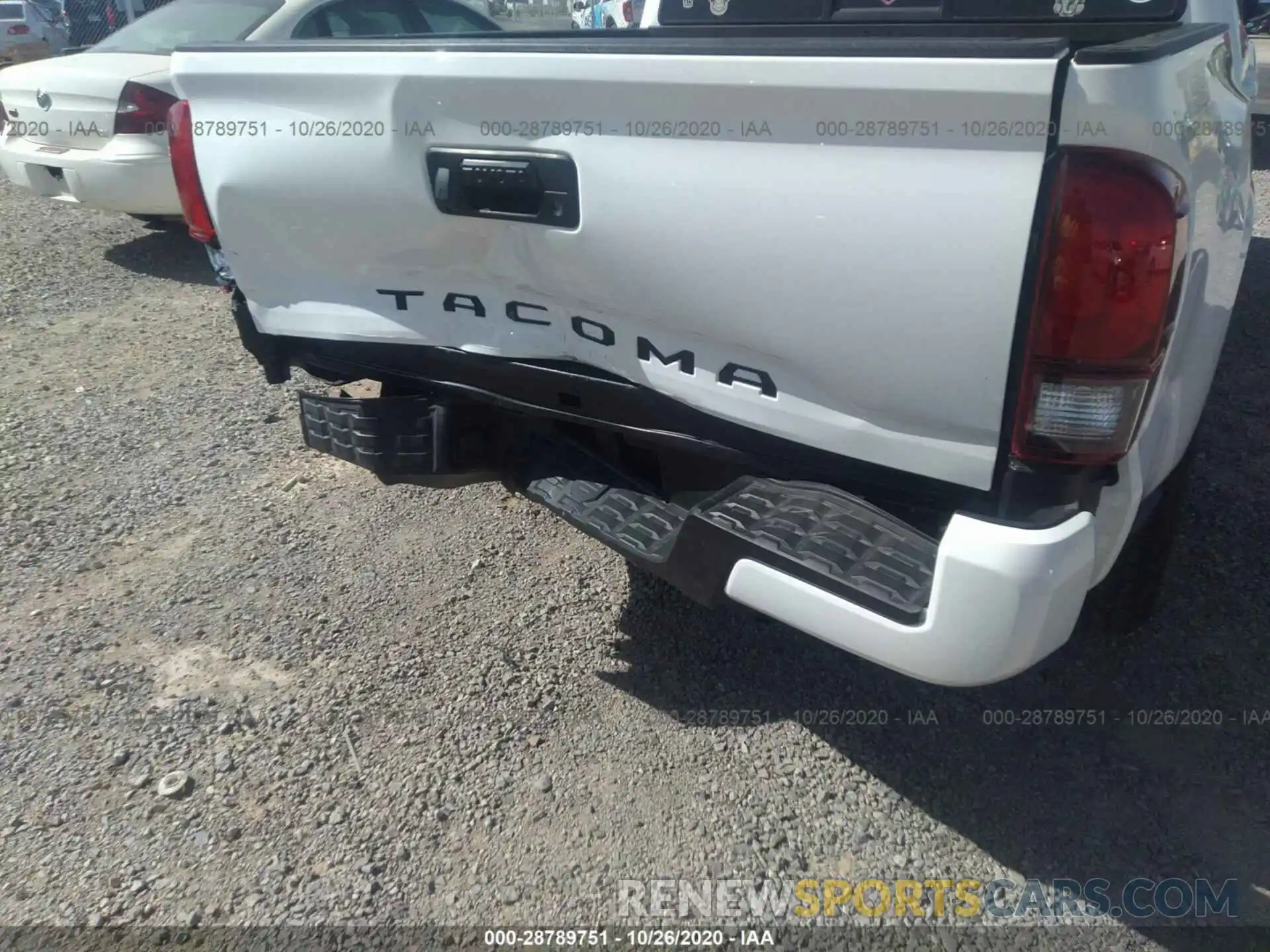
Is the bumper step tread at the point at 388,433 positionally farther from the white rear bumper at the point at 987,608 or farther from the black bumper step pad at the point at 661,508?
the white rear bumper at the point at 987,608

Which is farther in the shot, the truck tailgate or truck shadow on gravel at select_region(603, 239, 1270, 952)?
truck shadow on gravel at select_region(603, 239, 1270, 952)

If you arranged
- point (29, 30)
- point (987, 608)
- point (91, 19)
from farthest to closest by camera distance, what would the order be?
point (29, 30)
point (91, 19)
point (987, 608)

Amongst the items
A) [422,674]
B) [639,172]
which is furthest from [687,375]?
[422,674]

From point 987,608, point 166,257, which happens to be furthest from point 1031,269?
point 166,257

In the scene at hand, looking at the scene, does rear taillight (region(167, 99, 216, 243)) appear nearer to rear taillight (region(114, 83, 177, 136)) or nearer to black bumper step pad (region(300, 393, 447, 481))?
black bumper step pad (region(300, 393, 447, 481))

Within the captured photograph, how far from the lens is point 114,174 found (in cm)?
595

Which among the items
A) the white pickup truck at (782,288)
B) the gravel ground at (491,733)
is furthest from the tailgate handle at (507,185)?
the gravel ground at (491,733)

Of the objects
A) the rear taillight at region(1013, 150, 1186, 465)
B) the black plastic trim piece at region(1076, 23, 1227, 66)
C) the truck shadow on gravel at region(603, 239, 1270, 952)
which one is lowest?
the truck shadow on gravel at region(603, 239, 1270, 952)

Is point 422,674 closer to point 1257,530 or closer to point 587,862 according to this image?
point 587,862

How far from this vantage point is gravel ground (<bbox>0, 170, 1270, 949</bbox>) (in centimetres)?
218

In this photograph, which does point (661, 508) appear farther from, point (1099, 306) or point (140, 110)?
point (140, 110)

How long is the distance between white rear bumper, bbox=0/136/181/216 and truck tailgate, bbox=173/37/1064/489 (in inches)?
164

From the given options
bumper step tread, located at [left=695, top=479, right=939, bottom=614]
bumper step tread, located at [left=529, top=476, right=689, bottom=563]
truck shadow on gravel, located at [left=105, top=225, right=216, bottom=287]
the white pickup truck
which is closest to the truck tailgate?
the white pickup truck

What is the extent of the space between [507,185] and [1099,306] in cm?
116
